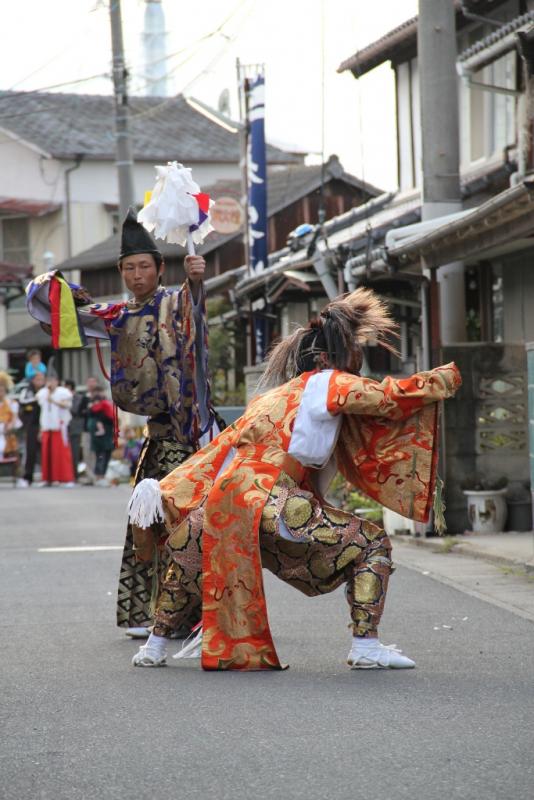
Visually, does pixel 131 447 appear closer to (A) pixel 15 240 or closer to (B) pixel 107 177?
(B) pixel 107 177

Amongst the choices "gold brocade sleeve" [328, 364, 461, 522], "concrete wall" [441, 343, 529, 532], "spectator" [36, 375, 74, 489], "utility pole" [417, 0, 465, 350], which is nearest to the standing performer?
"gold brocade sleeve" [328, 364, 461, 522]

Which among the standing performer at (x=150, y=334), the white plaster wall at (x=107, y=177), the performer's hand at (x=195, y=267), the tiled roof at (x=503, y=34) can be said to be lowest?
the standing performer at (x=150, y=334)

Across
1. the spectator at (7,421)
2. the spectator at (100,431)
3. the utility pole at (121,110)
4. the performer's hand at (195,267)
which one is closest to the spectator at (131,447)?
the spectator at (100,431)

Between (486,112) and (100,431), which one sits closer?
(486,112)

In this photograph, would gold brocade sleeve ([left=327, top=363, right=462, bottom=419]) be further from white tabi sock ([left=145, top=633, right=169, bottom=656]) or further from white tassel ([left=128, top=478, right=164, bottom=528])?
white tabi sock ([left=145, top=633, right=169, bottom=656])

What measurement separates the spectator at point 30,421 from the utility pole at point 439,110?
11335mm

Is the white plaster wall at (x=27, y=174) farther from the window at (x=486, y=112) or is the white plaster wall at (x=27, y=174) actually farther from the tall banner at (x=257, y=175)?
the window at (x=486, y=112)

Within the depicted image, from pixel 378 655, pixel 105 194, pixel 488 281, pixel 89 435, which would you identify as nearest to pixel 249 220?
pixel 89 435

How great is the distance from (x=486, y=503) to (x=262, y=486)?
22.3 ft

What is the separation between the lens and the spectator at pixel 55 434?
896 inches

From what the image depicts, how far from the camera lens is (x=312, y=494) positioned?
21.2ft

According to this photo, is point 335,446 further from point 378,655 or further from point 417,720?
point 417,720

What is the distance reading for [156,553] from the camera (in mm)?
6996

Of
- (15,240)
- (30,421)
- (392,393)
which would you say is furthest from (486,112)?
Result: (15,240)
